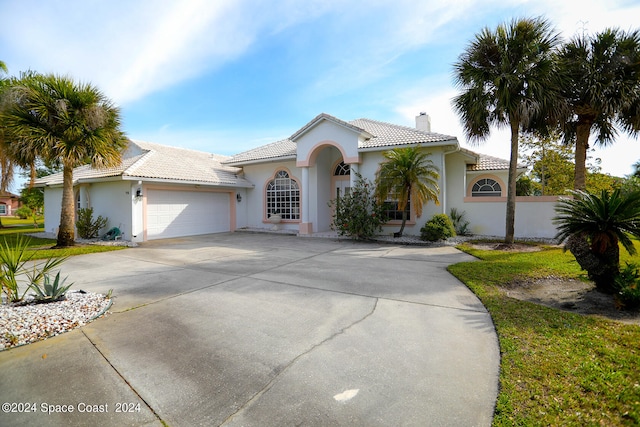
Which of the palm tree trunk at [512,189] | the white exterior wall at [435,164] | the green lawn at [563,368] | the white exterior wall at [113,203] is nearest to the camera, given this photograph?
the green lawn at [563,368]

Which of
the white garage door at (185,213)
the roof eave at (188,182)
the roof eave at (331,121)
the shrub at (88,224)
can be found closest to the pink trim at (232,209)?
the white garage door at (185,213)

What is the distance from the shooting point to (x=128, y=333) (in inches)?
171

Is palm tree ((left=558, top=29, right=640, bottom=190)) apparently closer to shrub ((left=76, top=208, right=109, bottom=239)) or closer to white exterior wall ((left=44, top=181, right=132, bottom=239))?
white exterior wall ((left=44, top=181, right=132, bottom=239))

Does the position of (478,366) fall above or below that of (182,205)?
below

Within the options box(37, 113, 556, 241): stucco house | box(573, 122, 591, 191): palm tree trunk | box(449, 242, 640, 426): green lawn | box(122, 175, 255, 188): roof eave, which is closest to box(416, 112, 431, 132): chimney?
box(37, 113, 556, 241): stucco house

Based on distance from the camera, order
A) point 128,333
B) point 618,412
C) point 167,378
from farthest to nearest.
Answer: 1. point 128,333
2. point 167,378
3. point 618,412

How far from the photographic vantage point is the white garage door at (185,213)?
15211 millimetres

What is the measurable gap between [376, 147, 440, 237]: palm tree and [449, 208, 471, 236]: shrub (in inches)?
115

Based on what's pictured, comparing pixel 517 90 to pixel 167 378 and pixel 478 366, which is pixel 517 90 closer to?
pixel 478 366

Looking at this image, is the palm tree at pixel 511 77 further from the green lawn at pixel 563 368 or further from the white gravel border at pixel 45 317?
the white gravel border at pixel 45 317

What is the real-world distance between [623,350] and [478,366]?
6.18 feet

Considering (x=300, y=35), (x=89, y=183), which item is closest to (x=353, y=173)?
(x=300, y=35)

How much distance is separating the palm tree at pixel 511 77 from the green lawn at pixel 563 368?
28.0 feet

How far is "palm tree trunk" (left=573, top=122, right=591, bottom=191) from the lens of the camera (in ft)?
41.5
